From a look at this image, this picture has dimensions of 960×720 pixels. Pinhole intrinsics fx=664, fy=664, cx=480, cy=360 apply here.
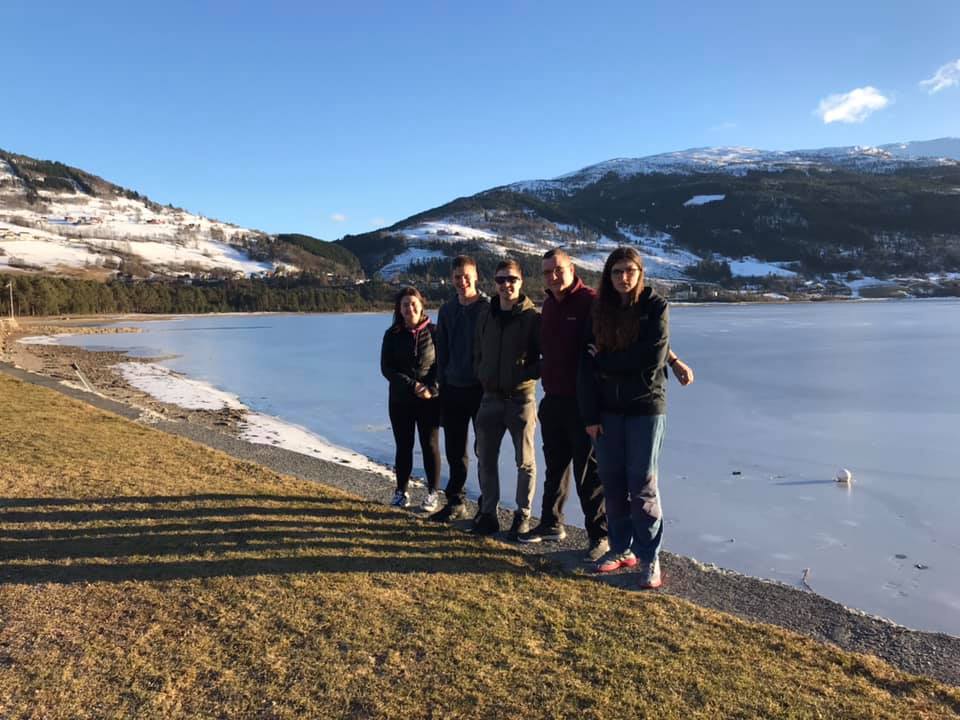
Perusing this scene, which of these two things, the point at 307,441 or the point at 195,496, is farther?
the point at 307,441

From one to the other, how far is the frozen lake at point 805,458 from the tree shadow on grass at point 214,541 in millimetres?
2127

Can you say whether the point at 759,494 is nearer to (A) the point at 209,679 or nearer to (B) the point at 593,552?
(B) the point at 593,552

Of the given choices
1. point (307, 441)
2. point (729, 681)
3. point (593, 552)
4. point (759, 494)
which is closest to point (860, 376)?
point (759, 494)

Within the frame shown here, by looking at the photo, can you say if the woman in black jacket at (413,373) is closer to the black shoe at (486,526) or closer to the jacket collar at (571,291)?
the black shoe at (486,526)

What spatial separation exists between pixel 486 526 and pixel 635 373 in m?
1.88

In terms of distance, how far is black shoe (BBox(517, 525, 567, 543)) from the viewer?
5004 millimetres

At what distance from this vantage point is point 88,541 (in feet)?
15.2

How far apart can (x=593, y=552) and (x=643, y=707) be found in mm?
1912

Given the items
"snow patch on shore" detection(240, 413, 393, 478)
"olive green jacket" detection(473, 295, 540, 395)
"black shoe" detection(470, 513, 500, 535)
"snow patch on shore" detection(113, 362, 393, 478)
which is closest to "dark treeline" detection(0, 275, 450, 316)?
"snow patch on shore" detection(113, 362, 393, 478)

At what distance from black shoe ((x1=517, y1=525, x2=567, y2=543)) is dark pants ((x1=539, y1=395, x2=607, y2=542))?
0.29 metres

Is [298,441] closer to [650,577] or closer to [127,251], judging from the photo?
[650,577]

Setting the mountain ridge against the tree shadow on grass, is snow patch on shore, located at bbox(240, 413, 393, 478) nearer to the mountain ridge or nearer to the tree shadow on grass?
the tree shadow on grass

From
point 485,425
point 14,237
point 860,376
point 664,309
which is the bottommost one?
point 860,376

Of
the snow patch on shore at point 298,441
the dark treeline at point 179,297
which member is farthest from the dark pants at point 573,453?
the dark treeline at point 179,297
